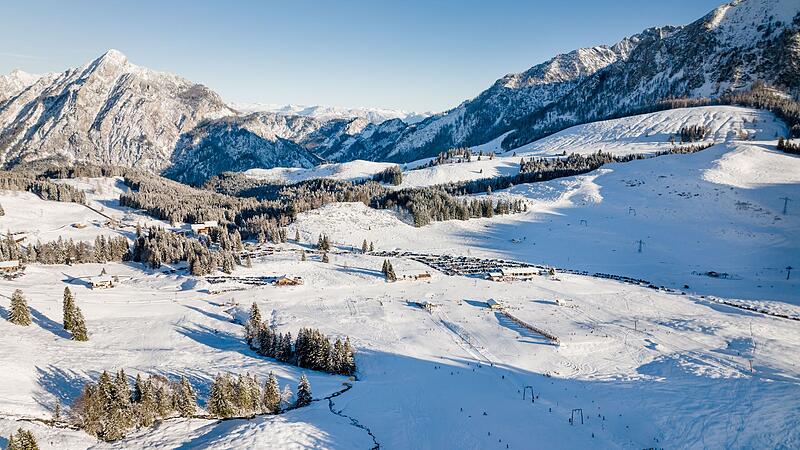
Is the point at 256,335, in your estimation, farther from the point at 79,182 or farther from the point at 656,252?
the point at 79,182

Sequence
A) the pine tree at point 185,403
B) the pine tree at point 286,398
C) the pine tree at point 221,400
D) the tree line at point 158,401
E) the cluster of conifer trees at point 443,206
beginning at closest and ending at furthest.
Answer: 1. the tree line at point 158,401
2. the pine tree at point 185,403
3. the pine tree at point 221,400
4. the pine tree at point 286,398
5. the cluster of conifer trees at point 443,206

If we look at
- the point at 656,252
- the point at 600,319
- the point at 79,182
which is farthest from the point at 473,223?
the point at 79,182


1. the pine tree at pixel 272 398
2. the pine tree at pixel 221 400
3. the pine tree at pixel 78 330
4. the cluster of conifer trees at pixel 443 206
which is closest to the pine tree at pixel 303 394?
the pine tree at pixel 272 398

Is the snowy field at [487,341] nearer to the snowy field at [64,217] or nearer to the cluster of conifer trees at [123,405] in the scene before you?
the cluster of conifer trees at [123,405]

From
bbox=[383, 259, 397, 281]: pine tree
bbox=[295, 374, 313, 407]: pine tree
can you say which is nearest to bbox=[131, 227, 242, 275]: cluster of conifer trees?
bbox=[383, 259, 397, 281]: pine tree

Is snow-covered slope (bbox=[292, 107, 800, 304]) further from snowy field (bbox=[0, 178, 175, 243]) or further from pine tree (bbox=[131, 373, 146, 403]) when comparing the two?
pine tree (bbox=[131, 373, 146, 403])

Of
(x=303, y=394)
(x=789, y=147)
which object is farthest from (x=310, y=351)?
(x=789, y=147)

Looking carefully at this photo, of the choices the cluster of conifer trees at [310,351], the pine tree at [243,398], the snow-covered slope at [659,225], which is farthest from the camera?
the snow-covered slope at [659,225]
